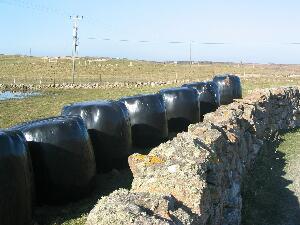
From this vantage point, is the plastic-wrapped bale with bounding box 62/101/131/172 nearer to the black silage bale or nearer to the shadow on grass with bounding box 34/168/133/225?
the shadow on grass with bounding box 34/168/133/225

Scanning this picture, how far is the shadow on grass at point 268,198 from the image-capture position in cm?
934

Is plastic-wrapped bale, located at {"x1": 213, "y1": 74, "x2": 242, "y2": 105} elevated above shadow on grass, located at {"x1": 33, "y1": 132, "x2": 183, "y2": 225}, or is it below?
above

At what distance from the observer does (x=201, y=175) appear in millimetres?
5812

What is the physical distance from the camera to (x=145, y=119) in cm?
1373

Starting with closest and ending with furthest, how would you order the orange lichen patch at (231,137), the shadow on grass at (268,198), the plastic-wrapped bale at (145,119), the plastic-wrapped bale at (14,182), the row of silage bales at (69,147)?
the plastic-wrapped bale at (14,182) < the row of silage bales at (69,147) < the orange lichen patch at (231,137) < the shadow on grass at (268,198) < the plastic-wrapped bale at (145,119)

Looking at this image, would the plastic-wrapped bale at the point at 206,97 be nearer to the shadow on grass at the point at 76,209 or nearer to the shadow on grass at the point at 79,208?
the shadow on grass at the point at 79,208

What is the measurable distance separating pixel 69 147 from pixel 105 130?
1926 millimetres

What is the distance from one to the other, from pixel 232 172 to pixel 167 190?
3.67m

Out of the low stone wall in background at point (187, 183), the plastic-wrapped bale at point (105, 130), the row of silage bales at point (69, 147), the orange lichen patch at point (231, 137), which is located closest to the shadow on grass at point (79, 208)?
the row of silage bales at point (69, 147)

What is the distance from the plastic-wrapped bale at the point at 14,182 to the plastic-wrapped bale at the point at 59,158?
0.79 meters

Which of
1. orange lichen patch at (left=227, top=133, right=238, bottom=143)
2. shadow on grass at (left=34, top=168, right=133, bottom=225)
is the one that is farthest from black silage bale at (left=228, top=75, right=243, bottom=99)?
orange lichen patch at (left=227, top=133, right=238, bottom=143)

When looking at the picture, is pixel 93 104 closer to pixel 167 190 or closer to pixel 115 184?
pixel 115 184

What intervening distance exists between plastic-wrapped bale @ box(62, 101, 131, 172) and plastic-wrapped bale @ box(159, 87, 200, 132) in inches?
192

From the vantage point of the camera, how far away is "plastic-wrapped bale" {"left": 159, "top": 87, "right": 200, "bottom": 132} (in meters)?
16.1
